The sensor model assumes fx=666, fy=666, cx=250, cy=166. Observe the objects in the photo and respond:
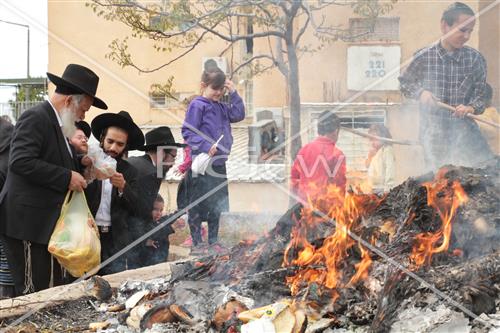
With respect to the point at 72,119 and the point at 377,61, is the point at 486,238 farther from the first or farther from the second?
the point at 377,61

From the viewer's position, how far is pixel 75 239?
445 centimetres

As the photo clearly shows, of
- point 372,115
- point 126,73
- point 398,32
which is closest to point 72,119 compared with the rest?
point 372,115

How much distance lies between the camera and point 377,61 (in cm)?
1027

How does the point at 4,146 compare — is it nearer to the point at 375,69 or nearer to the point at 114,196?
the point at 114,196

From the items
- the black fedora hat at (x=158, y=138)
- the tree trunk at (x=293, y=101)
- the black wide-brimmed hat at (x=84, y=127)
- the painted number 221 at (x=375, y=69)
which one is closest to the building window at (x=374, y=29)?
the painted number 221 at (x=375, y=69)

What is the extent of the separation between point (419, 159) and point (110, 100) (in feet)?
32.8

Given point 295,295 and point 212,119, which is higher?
point 212,119

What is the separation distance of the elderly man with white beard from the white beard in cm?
2

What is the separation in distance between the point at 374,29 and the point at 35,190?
6172 millimetres

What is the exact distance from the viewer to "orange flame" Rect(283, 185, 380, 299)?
395 cm

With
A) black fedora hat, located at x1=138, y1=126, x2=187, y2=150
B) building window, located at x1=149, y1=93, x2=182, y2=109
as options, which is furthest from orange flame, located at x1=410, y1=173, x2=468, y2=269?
building window, located at x1=149, y1=93, x2=182, y2=109

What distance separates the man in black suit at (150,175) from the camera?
5.38m

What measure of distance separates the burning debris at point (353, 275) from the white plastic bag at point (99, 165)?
77 cm

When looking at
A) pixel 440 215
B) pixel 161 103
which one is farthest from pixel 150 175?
pixel 161 103
